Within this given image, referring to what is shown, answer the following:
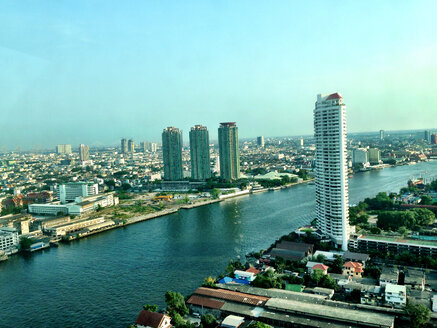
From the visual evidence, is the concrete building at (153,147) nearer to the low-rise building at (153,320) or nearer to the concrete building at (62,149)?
the concrete building at (62,149)

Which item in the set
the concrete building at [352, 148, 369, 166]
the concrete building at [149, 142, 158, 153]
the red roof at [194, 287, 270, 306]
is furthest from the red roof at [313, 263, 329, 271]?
the concrete building at [149, 142, 158, 153]

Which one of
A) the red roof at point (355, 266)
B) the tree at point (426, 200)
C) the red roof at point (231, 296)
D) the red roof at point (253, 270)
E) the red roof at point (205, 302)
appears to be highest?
the tree at point (426, 200)

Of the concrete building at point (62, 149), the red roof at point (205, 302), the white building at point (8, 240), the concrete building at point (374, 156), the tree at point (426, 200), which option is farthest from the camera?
the concrete building at point (62, 149)

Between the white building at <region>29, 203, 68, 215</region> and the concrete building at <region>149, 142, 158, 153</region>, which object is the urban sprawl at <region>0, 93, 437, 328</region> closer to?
the white building at <region>29, 203, 68, 215</region>

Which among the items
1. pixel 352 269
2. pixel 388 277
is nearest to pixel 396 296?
pixel 388 277

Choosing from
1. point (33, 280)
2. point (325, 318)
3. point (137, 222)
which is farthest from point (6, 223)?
point (325, 318)

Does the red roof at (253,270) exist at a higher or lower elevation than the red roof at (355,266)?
lower

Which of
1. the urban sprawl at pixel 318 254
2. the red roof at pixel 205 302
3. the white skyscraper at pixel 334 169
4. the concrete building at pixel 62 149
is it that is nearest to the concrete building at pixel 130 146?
the concrete building at pixel 62 149
